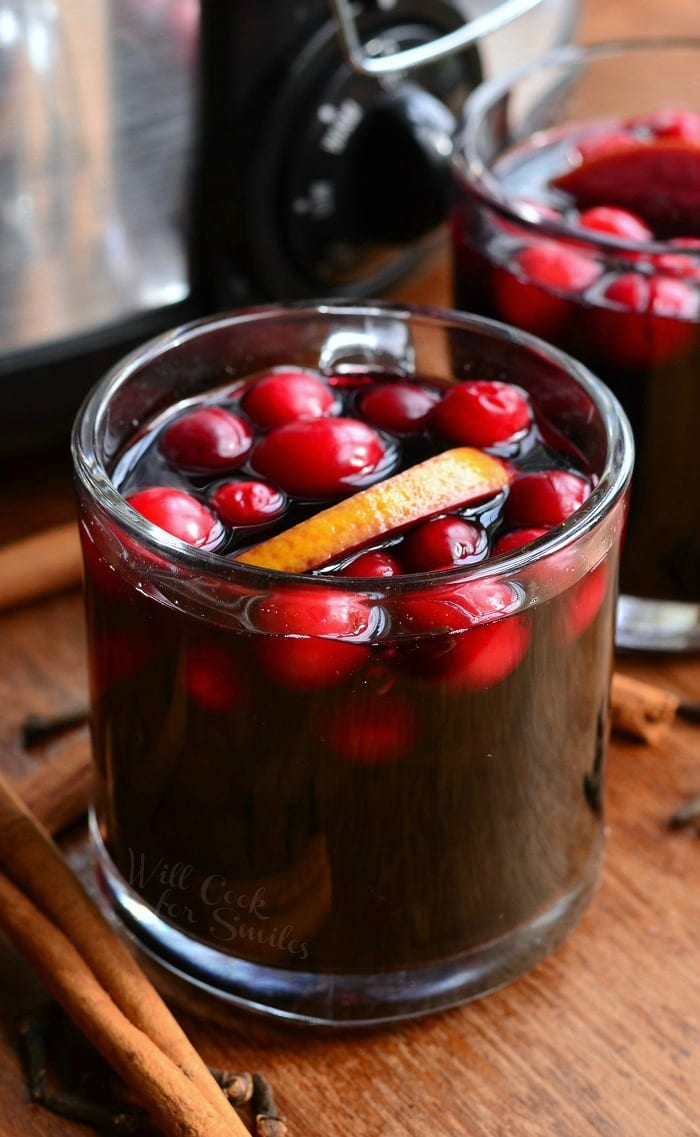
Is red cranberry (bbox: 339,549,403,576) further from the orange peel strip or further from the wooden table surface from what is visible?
the wooden table surface

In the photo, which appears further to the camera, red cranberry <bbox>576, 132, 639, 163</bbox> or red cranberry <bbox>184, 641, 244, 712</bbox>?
red cranberry <bbox>576, 132, 639, 163</bbox>

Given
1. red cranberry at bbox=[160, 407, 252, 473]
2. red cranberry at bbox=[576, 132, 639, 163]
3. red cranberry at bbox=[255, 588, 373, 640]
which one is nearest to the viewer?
red cranberry at bbox=[255, 588, 373, 640]

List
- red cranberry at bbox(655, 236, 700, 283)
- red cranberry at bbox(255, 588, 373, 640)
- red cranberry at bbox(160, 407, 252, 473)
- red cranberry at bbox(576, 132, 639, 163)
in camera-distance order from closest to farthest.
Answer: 1. red cranberry at bbox(255, 588, 373, 640)
2. red cranberry at bbox(160, 407, 252, 473)
3. red cranberry at bbox(655, 236, 700, 283)
4. red cranberry at bbox(576, 132, 639, 163)

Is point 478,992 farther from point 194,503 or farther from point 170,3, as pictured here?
point 170,3

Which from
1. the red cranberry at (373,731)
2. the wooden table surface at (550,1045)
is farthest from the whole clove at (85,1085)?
the red cranberry at (373,731)

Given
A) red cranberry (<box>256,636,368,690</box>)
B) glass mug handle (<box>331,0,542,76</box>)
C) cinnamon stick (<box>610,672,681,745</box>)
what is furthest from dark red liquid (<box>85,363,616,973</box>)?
glass mug handle (<box>331,0,542,76</box>)
